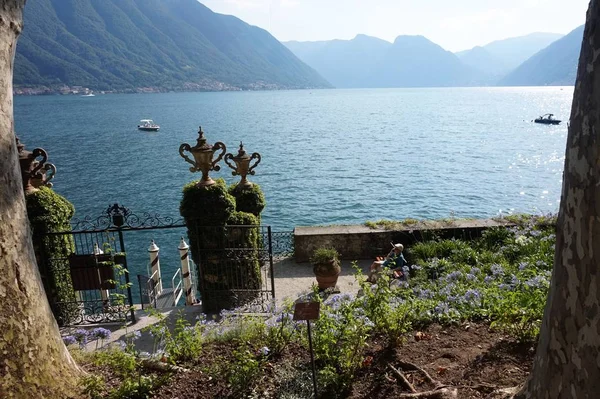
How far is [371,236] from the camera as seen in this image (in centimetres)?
1053

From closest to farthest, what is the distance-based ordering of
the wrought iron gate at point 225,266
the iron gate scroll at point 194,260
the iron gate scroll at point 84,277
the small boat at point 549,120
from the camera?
1. the iron gate scroll at point 84,277
2. the iron gate scroll at point 194,260
3. the wrought iron gate at point 225,266
4. the small boat at point 549,120

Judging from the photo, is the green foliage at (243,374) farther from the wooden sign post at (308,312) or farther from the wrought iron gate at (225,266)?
the wrought iron gate at (225,266)

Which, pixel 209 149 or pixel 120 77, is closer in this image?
pixel 209 149

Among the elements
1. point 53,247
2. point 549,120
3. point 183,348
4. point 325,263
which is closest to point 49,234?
point 53,247

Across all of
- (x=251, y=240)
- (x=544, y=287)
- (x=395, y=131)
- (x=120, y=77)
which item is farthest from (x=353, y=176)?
(x=120, y=77)

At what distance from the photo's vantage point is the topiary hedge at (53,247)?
23.7ft

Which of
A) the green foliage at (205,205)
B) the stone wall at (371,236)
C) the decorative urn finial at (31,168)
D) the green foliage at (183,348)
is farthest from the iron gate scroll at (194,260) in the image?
the green foliage at (183,348)

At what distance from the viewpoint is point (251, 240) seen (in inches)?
332

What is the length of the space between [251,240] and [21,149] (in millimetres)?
4328

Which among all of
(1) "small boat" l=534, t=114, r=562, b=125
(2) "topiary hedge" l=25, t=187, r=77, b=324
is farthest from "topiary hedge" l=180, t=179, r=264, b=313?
(1) "small boat" l=534, t=114, r=562, b=125

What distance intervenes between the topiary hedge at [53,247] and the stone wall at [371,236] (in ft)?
16.8

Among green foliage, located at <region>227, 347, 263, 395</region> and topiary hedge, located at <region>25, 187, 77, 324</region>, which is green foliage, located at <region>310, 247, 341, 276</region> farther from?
green foliage, located at <region>227, 347, 263, 395</region>

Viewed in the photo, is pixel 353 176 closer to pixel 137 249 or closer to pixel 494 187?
pixel 494 187

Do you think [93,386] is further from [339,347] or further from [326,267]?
[326,267]
